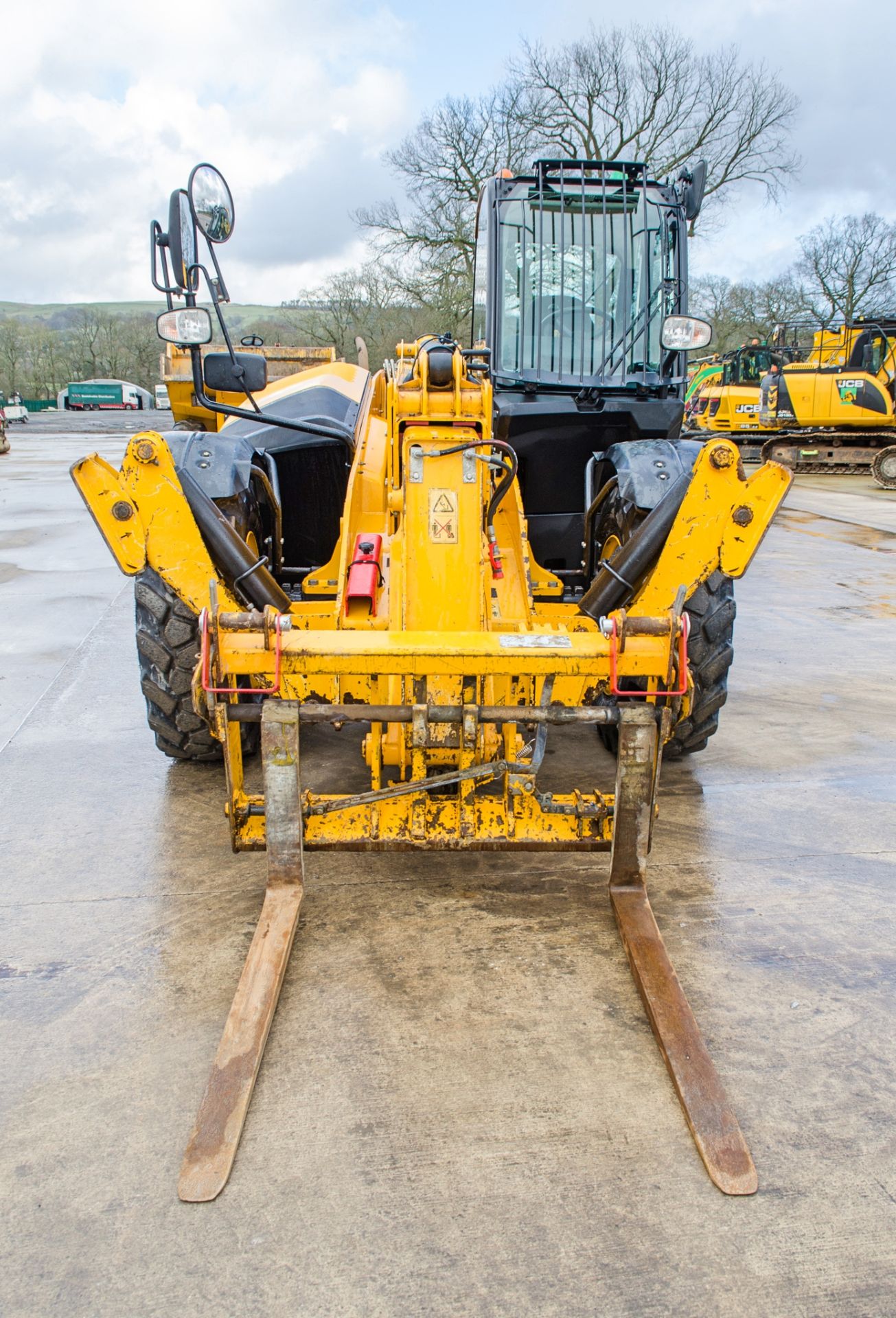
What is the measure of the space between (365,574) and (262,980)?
1.49m

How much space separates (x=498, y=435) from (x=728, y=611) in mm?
1577

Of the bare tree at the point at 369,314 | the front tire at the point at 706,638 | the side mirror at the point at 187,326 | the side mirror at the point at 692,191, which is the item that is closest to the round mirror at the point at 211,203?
the side mirror at the point at 187,326

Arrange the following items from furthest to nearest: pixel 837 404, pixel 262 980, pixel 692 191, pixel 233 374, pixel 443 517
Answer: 1. pixel 837 404
2. pixel 692 191
3. pixel 233 374
4. pixel 443 517
5. pixel 262 980

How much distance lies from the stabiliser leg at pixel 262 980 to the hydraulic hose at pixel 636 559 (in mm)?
1338

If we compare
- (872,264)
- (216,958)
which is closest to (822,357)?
(216,958)

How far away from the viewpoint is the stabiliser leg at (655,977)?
2.15m

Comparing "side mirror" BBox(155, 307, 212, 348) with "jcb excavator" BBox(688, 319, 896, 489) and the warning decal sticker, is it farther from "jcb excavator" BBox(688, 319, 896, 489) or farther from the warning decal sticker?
"jcb excavator" BBox(688, 319, 896, 489)

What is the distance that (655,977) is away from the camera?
2.69 meters

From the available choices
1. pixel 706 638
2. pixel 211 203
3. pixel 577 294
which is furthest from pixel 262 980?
pixel 577 294

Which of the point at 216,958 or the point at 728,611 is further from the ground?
the point at 728,611

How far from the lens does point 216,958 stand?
2877mm

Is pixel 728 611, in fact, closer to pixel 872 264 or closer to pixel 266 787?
pixel 266 787

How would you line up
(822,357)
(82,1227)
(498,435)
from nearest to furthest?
(82,1227)
(498,435)
(822,357)

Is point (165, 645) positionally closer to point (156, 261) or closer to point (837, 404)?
point (156, 261)
